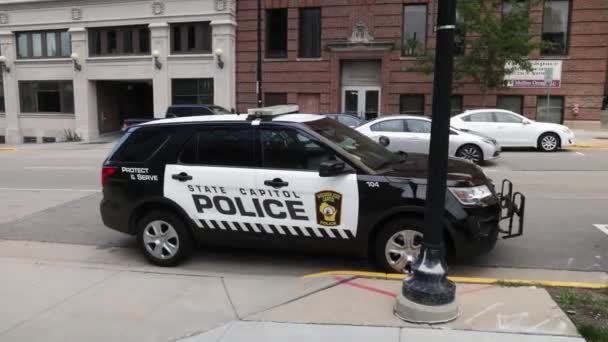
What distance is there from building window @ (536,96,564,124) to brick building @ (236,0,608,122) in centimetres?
5

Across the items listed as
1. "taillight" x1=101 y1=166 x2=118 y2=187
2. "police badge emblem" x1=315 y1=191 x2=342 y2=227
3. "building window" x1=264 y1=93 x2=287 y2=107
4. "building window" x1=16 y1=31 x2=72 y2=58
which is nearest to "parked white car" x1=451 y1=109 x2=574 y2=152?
"building window" x1=264 y1=93 x2=287 y2=107

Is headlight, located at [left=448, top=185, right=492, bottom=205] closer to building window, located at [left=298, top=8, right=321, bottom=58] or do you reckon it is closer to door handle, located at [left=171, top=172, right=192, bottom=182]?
door handle, located at [left=171, top=172, right=192, bottom=182]

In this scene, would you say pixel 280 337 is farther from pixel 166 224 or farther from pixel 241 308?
pixel 166 224

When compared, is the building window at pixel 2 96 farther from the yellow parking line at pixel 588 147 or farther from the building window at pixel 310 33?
the yellow parking line at pixel 588 147

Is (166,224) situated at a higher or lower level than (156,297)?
higher

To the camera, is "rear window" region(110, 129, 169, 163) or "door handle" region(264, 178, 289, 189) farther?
"rear window" region(110, 129, 169, 163)

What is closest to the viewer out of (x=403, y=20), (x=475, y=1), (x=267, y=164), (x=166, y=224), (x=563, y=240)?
(x=267, y=164)

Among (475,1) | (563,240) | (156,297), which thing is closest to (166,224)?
(156,297)

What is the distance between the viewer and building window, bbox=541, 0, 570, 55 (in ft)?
79.8

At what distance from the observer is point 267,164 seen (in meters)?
5.78

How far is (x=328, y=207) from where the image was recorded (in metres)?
5.55

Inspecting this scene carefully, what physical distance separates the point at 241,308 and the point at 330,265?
1.55 meters

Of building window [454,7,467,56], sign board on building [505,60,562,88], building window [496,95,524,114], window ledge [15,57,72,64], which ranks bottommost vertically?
building window [496,95,524,114]

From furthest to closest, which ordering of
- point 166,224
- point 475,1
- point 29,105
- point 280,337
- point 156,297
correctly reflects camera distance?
point 29,105, point 475,1, point 166,224, point 156,297, point 280,337
